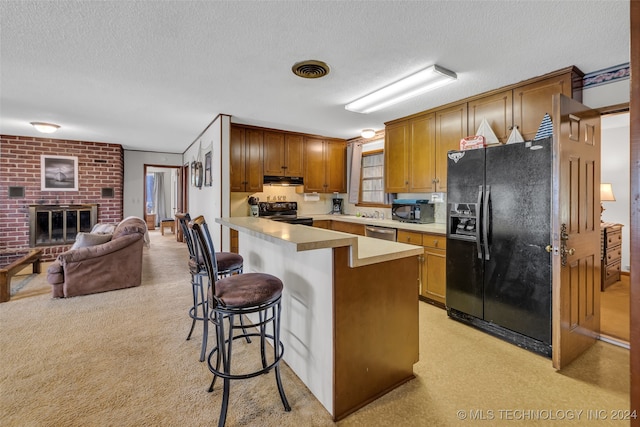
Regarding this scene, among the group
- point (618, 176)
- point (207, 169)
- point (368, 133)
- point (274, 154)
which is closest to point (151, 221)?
point (207, 169)

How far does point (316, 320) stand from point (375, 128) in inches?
141

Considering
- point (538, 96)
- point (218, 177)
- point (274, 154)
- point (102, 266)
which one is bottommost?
point (102, 266)

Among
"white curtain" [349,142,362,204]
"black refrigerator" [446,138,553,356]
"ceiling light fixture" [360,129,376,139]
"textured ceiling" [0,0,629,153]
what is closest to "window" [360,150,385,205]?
"white curtain" [349,142,362,204]

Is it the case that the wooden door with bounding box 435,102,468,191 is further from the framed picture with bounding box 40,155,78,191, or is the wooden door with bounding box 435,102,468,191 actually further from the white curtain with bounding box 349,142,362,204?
the framed picture with bounding box 40,155,78,191

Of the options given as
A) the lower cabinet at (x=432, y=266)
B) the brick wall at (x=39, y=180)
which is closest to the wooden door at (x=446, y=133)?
the lower cabinet at (x=432, y=266)

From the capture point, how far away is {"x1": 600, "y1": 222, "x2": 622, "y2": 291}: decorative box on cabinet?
399 cm

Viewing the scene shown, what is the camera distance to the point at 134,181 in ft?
23.1

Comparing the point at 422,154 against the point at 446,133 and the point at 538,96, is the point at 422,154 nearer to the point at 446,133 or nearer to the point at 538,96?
the point at 446,133

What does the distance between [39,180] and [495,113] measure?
7.33 m

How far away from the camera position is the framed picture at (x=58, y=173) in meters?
5.64

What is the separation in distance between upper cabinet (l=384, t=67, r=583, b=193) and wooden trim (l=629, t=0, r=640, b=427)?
179 centimetres

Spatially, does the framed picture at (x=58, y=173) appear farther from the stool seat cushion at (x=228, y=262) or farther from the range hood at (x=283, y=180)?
the stool seat cushion at (x=228, y=262)

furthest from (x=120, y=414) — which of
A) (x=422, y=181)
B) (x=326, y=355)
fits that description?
(x=422, y=181)

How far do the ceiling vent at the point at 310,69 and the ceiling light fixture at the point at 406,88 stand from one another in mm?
694
